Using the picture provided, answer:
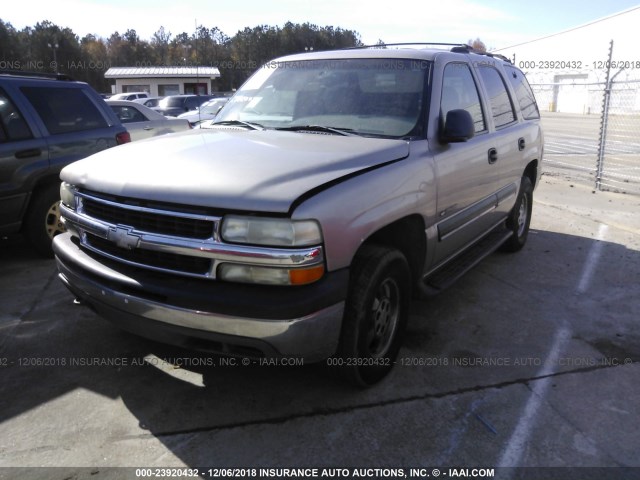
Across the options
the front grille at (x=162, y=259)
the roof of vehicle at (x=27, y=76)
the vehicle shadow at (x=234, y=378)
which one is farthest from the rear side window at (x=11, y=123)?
the front grille at (x=162, y=259)

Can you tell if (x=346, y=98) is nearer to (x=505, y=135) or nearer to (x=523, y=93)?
(x=505, y=135)

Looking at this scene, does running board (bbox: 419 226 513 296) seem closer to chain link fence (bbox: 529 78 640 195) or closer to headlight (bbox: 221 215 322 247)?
headlight (bbox: 221 215 322 247)

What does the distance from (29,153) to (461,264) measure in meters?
4.27

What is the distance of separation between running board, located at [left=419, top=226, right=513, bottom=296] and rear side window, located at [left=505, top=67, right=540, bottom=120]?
138 cm

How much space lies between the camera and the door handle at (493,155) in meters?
4.53

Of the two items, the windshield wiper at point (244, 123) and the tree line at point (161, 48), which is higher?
the tree line at point (161, 48)

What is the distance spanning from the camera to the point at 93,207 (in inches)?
122

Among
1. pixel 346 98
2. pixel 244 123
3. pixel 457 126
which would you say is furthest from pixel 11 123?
pixel 457 126

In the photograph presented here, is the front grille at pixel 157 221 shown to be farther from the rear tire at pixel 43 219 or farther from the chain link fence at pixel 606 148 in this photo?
the chain link fence at pixel 606 148

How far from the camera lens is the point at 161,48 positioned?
90438 millimetres

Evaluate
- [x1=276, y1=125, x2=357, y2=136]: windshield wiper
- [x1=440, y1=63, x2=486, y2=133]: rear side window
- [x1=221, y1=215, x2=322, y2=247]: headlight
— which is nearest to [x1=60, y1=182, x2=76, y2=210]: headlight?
[x1=221, y1=215, x2=322, y2=247]: headlight

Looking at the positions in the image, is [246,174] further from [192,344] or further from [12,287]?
[12,287]

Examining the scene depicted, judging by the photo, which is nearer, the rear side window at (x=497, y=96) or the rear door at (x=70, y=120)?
the rear side window at (x=497, y=96)

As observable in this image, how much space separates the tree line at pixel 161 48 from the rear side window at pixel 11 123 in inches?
2306
